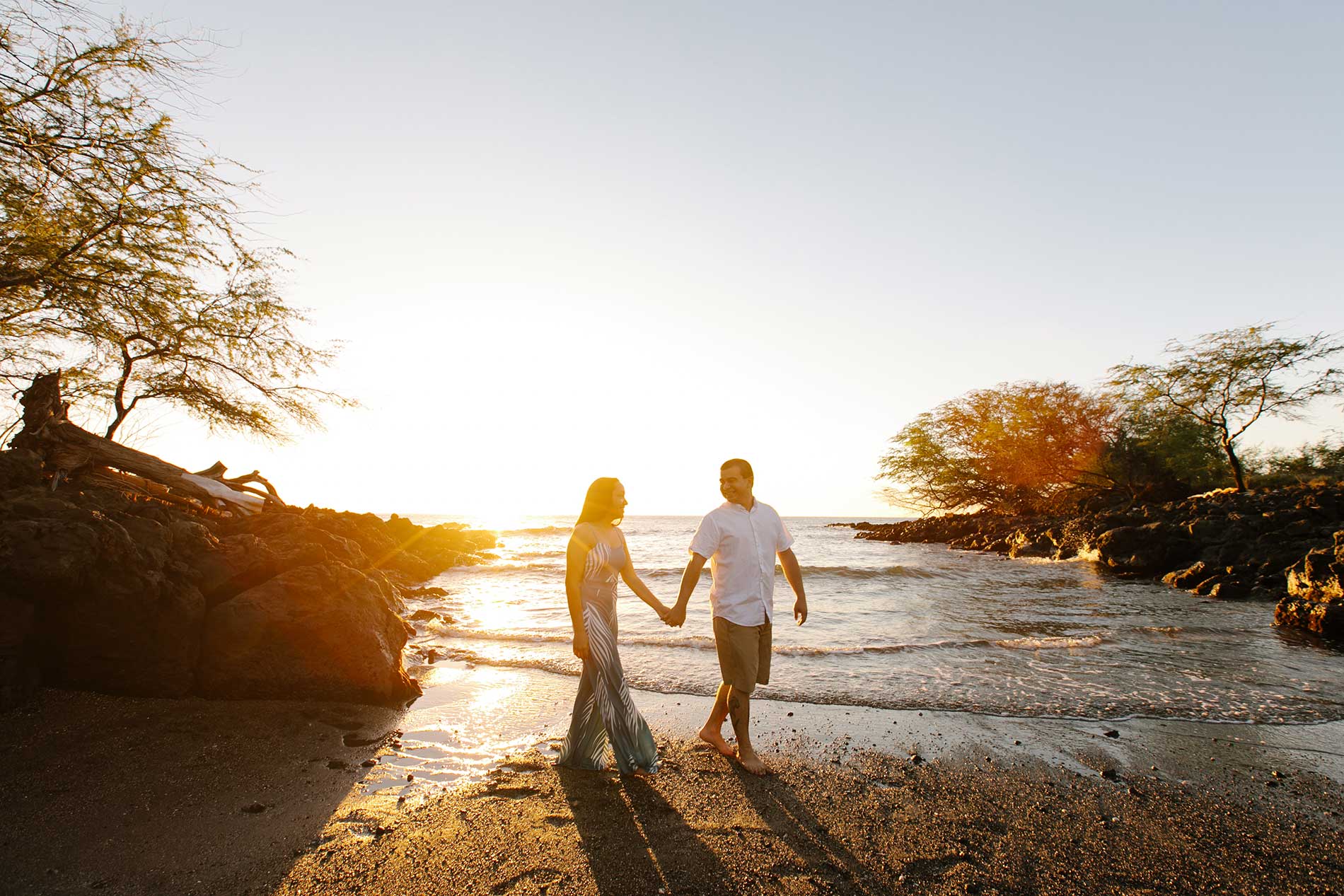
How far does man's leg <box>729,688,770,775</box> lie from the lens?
13.8ft

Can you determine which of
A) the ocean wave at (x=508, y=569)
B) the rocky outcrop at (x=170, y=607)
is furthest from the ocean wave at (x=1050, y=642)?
the ocean wave at (x=508, y=569)

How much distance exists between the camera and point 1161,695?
618cm

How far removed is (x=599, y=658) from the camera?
4.27m

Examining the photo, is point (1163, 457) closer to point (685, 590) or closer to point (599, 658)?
point (685, 590)

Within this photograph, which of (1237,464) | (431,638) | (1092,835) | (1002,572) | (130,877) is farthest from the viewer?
(1237,464)

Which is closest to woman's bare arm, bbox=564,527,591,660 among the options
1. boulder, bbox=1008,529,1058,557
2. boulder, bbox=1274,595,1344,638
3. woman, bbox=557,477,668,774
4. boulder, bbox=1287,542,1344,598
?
woman, bbox=557,477,668,774

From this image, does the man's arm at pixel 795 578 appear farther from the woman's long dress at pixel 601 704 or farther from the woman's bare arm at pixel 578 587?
the woman's bare arm at pixel 578 587

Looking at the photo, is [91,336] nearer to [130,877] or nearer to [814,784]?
[130,877]

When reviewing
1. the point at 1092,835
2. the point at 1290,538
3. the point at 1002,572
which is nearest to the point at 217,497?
the point at 1092,835

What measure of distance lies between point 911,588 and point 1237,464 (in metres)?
20.6

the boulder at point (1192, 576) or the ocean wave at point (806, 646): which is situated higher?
the boulder at point (1192, 576)

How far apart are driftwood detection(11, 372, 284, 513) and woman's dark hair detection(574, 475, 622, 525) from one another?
589cm

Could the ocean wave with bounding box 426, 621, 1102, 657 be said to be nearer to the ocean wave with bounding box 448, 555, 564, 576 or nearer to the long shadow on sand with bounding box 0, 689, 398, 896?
the long shadow on sand with bounding box 0, 689, 398, 896

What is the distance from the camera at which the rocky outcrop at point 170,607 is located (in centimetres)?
446
